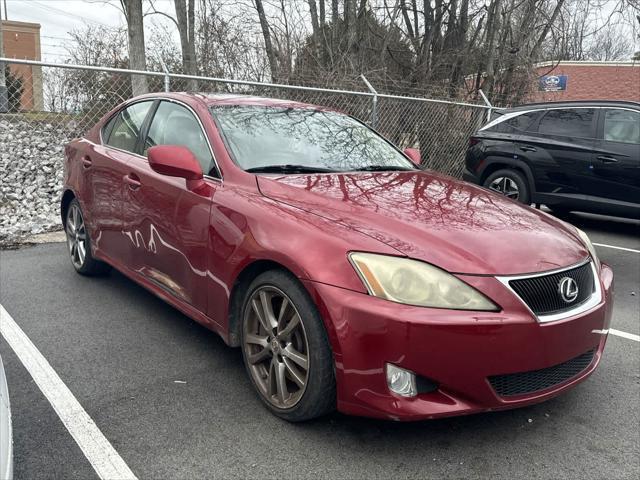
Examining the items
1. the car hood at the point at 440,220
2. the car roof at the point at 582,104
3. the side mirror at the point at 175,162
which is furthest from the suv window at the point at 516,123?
the side mirror at the point at 175,162

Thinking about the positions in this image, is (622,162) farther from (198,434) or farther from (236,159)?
(198,434)

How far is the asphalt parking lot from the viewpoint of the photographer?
2367mm

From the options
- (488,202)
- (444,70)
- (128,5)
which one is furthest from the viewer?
(444,70)

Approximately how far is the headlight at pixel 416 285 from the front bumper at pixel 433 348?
0.11 ft

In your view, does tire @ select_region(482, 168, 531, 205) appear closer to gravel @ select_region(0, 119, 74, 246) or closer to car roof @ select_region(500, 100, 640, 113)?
car roof @ select_region(500, 100, 640, 113)

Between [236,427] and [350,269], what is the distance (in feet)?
3.16

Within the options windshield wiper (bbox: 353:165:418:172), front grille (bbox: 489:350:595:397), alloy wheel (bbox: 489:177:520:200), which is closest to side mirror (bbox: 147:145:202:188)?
windshield wiper (bbox: 353:165:418:172)

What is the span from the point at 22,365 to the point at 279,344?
5.29ft

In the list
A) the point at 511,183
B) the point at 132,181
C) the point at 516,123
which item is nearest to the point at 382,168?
the point at 132,181

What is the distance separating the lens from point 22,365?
3.21 metres

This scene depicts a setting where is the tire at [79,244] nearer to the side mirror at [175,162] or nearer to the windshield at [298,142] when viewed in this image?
the side mirror at [175,162]

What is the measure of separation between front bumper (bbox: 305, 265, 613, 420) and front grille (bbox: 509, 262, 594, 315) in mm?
63

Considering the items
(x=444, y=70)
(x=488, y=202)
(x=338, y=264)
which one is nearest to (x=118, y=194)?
(x=338, y=264)

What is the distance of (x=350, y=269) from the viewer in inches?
92.0
